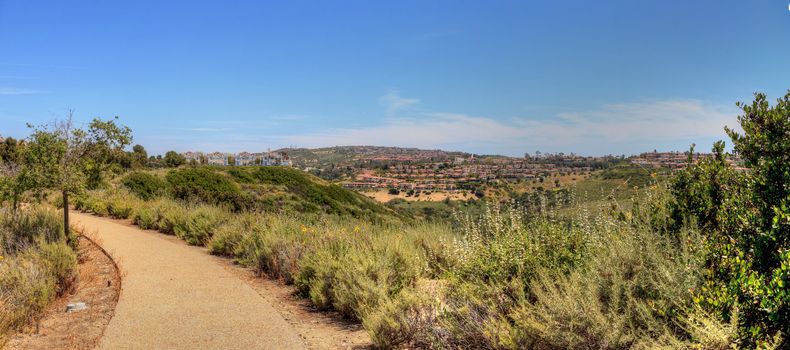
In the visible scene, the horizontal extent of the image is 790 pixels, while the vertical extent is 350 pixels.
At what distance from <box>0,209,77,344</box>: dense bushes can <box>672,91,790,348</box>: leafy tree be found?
6.62 m

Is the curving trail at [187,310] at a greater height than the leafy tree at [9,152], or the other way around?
the leafy tree at [9,152]

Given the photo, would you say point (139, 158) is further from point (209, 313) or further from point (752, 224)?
point (752, 224)

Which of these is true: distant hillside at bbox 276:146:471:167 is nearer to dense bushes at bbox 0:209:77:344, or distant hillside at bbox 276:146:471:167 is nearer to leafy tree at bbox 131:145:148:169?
leafy tree at bbox 131:145:148:169

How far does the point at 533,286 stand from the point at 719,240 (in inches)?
64.3

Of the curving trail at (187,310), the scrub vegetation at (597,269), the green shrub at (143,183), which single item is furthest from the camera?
the green shrub at (143,183)

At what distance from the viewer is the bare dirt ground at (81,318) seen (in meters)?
5.58

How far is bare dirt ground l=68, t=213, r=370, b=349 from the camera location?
5.53m

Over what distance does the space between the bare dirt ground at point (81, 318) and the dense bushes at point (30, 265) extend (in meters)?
0.17

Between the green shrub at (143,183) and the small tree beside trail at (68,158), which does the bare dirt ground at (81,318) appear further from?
the green shrub at (143,183)

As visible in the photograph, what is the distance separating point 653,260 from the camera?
4105 millimetres

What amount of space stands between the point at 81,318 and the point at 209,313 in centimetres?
175


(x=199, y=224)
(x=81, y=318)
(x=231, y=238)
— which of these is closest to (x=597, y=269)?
(x=81, y=318)

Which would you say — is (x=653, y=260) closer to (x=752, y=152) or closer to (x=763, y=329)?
(x=752, y=152)

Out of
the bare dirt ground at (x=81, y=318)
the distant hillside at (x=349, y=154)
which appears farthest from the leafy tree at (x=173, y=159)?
the distant hillside at (x=349, y=154)
